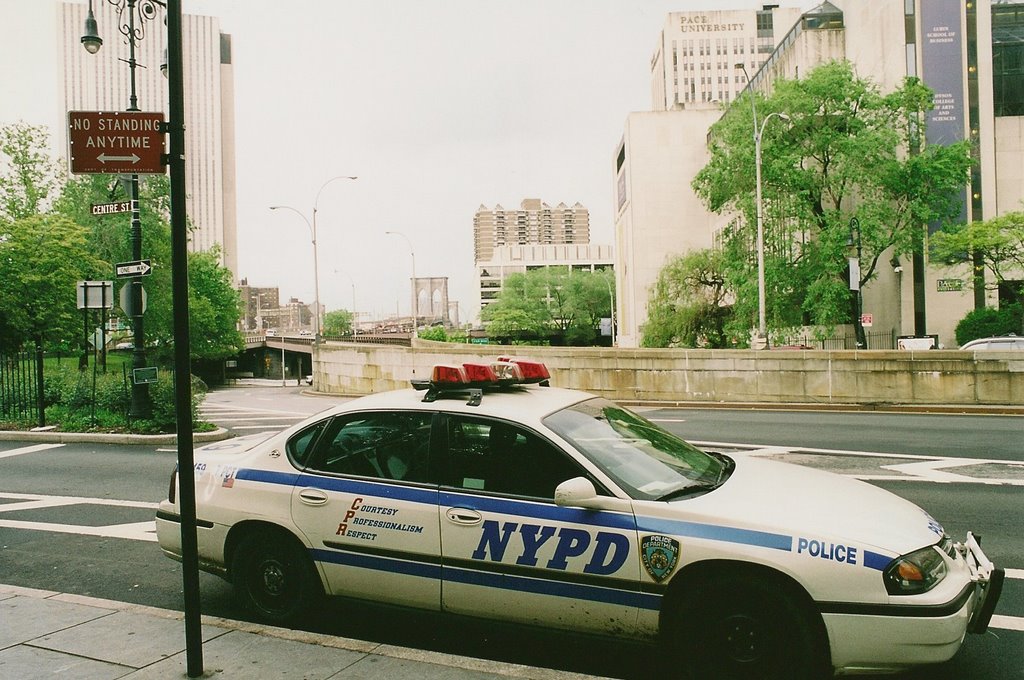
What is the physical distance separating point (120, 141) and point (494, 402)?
2.56 meters

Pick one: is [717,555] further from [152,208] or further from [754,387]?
[152,208]

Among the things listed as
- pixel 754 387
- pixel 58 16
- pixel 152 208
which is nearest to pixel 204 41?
pixel 152 208

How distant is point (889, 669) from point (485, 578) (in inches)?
81.2

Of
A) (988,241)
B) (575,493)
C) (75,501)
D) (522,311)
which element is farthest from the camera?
(522,311)

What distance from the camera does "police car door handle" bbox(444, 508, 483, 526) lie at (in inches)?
171

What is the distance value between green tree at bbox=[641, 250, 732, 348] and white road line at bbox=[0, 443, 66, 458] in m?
34.7

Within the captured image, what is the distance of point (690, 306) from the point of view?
147ft

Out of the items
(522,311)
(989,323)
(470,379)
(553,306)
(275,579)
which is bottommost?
(275,579)

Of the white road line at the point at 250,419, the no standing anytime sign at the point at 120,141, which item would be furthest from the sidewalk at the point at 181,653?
the white road line at the point at 250,419

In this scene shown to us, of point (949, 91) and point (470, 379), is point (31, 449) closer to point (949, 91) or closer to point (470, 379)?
point (470, 379)

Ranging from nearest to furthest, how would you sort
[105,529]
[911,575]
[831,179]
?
[911,575], [105,529], [831,179]

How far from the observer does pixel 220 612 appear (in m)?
5.38

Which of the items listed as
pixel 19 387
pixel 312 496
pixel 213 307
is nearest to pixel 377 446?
pixel 312 496

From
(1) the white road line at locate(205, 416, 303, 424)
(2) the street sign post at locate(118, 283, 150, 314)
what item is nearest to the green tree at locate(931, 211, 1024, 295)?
(1) the white road line at locate(205, 416, 303, 424)
